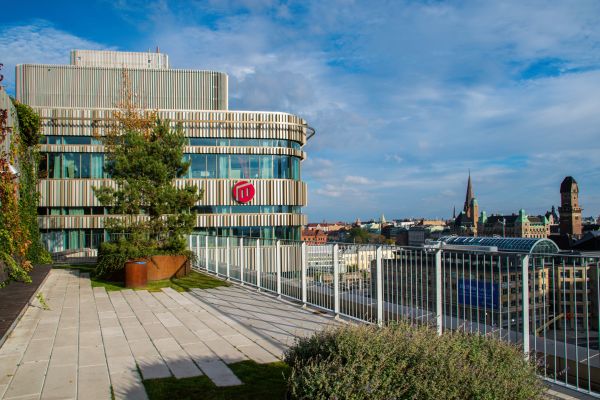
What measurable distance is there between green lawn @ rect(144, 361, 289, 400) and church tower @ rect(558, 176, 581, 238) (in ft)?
585

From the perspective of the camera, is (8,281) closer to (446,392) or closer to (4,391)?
(4,391)

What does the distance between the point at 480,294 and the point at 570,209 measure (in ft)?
586

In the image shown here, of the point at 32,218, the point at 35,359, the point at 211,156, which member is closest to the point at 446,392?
the point at 35,359

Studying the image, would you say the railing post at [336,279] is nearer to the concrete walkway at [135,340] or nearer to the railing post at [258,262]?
the concrete walkway at [135,340]

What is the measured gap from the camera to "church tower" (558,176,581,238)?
16200cm

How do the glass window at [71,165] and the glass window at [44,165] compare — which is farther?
the glass window at [71,165]

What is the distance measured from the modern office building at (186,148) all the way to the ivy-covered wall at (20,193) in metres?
12.1

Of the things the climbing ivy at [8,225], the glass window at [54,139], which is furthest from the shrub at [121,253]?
the glass window at [54,139]

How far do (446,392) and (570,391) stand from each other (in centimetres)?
242

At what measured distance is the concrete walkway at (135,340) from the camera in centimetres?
529

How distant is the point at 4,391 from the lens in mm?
4969

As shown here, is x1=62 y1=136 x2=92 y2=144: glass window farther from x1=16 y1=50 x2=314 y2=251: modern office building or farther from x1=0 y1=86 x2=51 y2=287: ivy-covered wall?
x1=0 y1=86 x2=51 y2=287: ivy-covered wall

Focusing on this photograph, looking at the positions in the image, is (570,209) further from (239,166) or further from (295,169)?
(239,166)

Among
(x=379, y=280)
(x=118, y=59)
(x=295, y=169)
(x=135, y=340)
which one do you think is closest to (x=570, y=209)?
(x=295, y=169)
